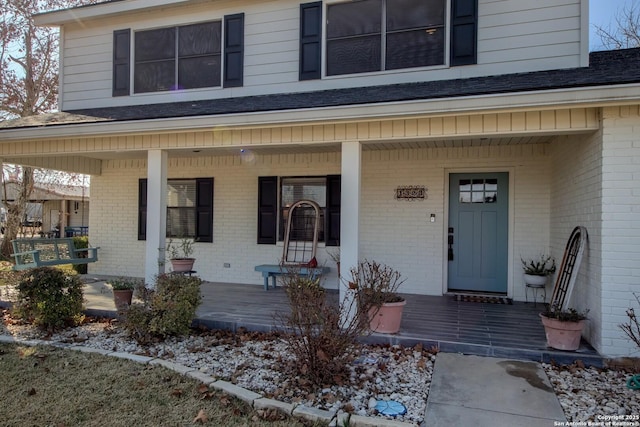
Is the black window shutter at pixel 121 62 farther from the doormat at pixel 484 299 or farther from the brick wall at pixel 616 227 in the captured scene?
the brick wall at pixel 616 227

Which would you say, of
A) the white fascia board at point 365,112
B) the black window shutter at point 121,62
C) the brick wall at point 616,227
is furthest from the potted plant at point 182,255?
the brick wall at point 616,227

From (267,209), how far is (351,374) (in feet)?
15.4

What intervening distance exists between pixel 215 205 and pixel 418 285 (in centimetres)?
426

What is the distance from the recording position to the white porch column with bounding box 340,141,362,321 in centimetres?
515

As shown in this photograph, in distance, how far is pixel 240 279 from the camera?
26.8ft

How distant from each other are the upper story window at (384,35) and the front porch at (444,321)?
3734mm

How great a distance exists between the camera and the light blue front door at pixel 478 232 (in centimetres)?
689

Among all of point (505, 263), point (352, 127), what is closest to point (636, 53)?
point (505, 263)

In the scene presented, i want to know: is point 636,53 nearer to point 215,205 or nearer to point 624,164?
point 624,164

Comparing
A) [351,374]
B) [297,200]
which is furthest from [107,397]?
[297,200]

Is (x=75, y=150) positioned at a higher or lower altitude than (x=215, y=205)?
higher

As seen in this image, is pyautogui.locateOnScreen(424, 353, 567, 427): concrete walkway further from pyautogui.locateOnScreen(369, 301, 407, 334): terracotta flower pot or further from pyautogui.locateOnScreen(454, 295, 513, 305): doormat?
pyautogui.locateOnScreen(454, 295, 513, 305): doormat

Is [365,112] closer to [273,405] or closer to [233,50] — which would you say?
[273,405]

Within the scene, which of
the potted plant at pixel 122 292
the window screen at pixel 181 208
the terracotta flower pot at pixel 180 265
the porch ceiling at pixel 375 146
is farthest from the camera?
the window screen at pixel 181 208
